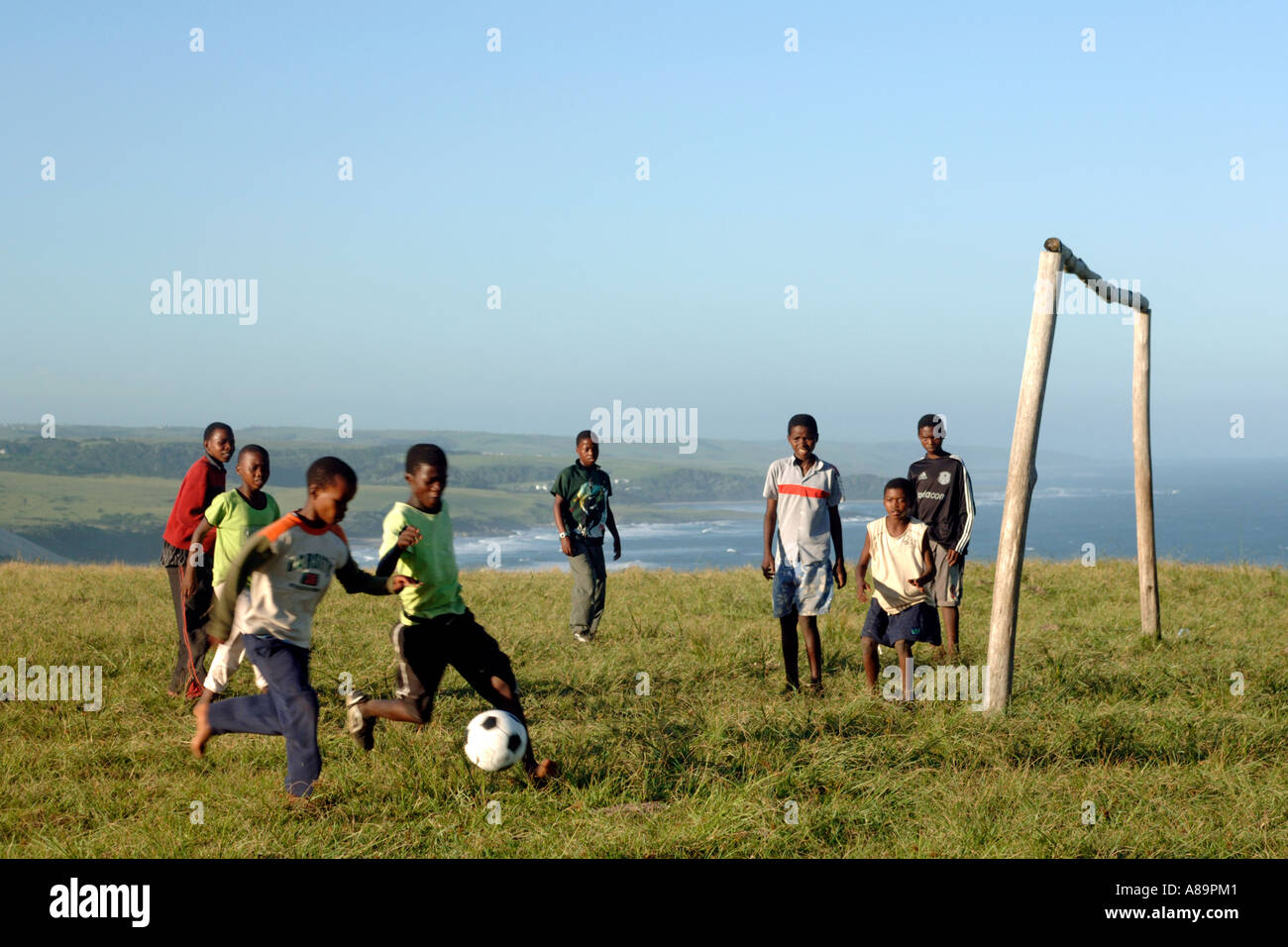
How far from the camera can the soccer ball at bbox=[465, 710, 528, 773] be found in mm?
5277

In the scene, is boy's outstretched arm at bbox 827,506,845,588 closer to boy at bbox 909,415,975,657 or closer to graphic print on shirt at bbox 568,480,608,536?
boy at bbox 909,415,975,657

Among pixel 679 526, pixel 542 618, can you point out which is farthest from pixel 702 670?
pixel 679 526

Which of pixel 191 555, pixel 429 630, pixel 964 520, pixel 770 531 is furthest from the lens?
pixel 964 520

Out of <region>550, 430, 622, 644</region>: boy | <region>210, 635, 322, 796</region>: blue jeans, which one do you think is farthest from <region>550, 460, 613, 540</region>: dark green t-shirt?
<region>210, 635, 322, 796</region>: blue jeans

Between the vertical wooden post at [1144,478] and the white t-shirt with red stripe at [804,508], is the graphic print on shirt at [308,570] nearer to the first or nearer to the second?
the white t-shirt with red stripe at [804,508]

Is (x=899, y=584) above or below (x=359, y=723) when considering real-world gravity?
above

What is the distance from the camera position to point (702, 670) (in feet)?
27.5

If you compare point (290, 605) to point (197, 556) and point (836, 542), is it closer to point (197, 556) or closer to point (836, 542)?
point (197, 556)

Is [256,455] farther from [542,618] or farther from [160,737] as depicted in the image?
[542,618]

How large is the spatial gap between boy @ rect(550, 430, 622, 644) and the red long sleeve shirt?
344 centimetres

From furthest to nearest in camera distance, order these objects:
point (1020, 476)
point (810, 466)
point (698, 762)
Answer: point (810, 466)
point (1020, 476)
point (698, 762)

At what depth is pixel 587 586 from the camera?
33.6 ft

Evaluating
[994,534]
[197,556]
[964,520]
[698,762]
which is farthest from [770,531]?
[994,534]

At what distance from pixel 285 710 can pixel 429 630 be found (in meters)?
0.85
